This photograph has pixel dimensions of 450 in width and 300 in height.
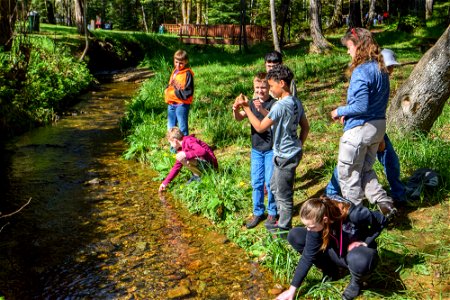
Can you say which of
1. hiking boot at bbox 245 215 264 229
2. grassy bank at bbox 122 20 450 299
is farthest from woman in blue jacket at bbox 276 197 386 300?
hiking boot at bbox 245 215 264 229

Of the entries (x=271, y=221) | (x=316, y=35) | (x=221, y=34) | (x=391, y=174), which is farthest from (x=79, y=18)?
(x=391, y=174)

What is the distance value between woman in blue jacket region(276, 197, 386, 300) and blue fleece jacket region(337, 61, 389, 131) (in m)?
0.84

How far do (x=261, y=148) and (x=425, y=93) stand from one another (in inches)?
95.2

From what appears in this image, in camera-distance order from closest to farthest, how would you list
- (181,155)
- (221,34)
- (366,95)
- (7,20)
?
1. (366,95)
2. (181,155)
3. (7,20)
4. (221,34)

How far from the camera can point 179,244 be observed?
509 centimetres

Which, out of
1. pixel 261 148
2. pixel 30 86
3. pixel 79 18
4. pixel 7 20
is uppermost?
pixel 79 18

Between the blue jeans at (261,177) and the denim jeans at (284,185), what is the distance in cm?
30

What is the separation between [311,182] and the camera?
18.9 ft

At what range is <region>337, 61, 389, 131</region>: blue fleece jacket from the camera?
392 centimetres

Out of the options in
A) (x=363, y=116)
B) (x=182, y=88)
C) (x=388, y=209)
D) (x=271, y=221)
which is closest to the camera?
(x=363, y=116)

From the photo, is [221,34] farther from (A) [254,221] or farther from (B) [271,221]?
(B) [271,221]

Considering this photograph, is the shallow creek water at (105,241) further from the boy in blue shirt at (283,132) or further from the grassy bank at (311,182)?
the boy in blue shirt at (283,132)

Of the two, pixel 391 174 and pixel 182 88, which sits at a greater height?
pixel 182 88

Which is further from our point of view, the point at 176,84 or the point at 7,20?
the point at 7,20
